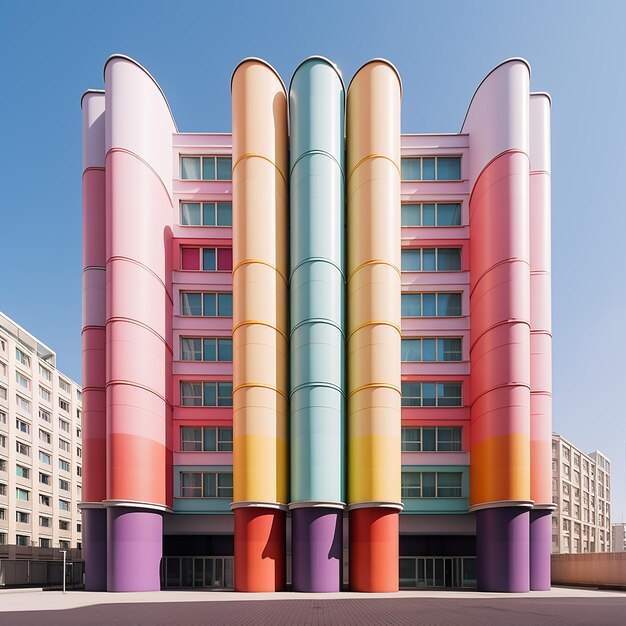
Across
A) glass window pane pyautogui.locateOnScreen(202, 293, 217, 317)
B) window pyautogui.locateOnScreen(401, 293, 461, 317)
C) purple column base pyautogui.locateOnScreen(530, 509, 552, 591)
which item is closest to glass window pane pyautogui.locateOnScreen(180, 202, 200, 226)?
glass window pane pyautogui.locateOnScreen(202, 293, 217, 317)

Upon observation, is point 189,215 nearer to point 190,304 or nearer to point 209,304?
point 190,304

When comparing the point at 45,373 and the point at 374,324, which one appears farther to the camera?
the point at 45,373

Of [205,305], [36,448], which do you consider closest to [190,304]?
[205,305]

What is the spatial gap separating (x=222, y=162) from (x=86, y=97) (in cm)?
967

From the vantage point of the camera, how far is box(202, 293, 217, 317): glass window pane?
1743 inches

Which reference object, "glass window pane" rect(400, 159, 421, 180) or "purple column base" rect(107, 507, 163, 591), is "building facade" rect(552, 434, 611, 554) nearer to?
"glass window pane" rect(400, 159, 421, 180)

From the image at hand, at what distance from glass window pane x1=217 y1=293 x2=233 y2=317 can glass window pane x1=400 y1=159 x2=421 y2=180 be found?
47.7 feet

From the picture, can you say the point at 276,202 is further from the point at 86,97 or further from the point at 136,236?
the point at 86,97

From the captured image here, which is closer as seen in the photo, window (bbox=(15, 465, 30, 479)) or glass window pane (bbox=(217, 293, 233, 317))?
glass window pane (bbox=(217, 293, 233, 317))

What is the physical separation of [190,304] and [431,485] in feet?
63.1

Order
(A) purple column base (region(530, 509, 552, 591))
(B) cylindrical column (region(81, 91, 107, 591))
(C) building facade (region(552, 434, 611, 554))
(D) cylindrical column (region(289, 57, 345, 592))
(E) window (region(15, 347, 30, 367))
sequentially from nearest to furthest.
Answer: (D) cylindrical column (region(289, 57, 345, 592))
(A) purple column base (region(530, 509, 552, 591))
(B) cylindrical column (region(81, 91, 107, 591))
(E) window (region(15, 347, 30, 367))
(C) building facade (region(552, 434, 611, 554))

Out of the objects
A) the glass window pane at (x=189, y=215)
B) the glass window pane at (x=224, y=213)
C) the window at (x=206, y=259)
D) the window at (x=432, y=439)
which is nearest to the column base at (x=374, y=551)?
the window at (x=432, y=439)

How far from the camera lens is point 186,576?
42.3 metres

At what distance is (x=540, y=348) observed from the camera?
4134cm
